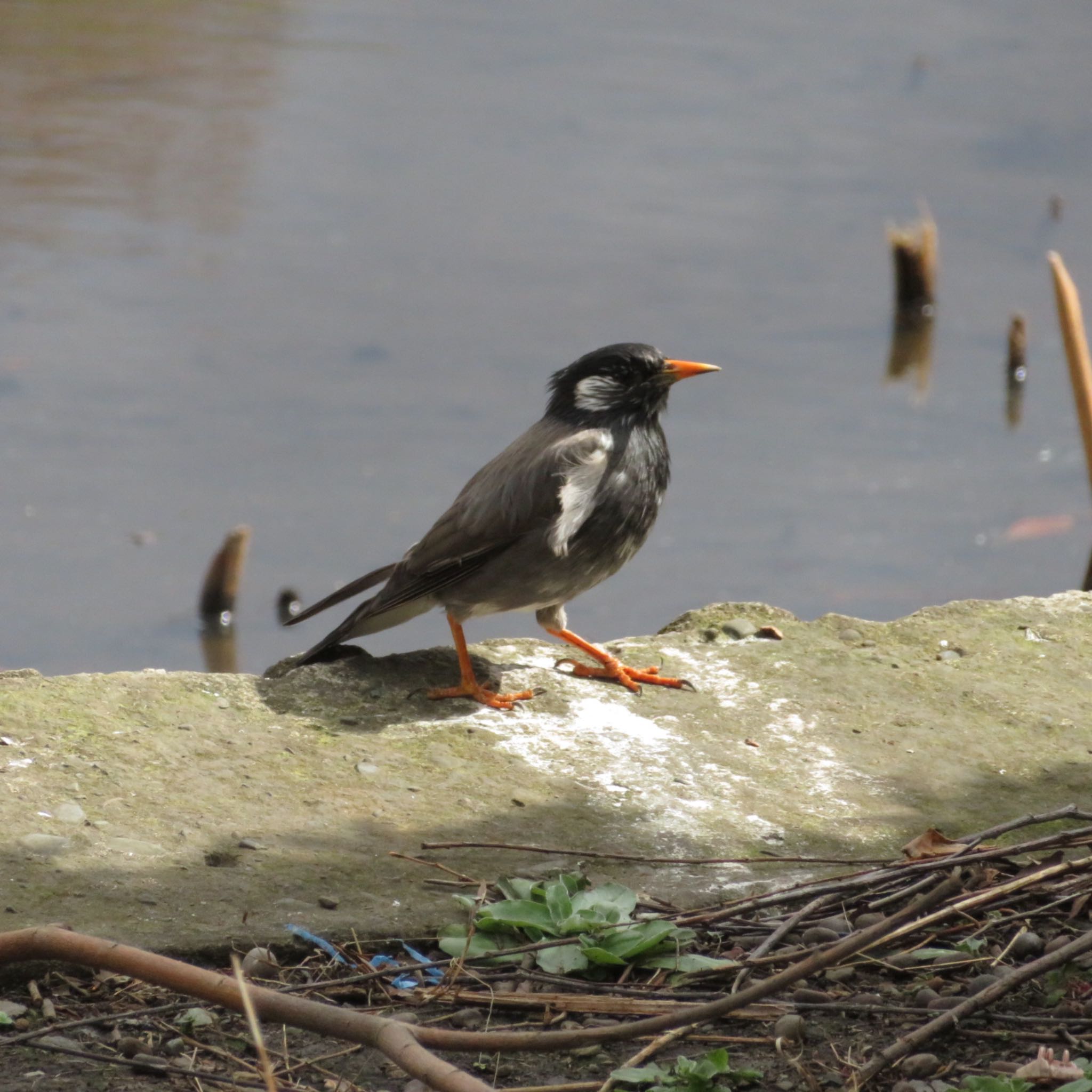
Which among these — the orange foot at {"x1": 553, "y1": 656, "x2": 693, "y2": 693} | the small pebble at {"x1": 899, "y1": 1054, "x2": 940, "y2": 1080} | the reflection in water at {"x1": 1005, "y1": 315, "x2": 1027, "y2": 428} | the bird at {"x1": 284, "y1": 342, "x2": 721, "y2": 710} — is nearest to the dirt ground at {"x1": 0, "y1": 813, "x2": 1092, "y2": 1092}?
the small pebble at {"x1": 899, "y1": 1054, "x2": 940, "y2": 1080}

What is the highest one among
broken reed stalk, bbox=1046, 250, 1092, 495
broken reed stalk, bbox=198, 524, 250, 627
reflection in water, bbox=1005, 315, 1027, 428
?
broken reed stalk, bbox=1046, 250, 1092, 495

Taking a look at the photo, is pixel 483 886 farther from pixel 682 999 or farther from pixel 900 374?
pixel 900 374

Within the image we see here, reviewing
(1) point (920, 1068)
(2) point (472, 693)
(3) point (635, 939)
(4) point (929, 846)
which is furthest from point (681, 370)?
(1) point (920, 1068)

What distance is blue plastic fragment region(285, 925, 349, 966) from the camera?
3191 millimetres

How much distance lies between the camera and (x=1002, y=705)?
448 cm

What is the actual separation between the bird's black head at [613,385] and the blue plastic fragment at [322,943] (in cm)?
215

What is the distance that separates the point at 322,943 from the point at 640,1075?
74 cm

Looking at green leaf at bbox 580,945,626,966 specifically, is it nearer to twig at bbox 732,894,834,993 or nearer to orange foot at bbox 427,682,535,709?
twig at bbox 732,894,834,993

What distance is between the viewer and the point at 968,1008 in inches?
110

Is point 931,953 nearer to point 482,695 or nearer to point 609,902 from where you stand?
point 609,902

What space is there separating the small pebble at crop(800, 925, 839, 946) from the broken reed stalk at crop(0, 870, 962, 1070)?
31cm

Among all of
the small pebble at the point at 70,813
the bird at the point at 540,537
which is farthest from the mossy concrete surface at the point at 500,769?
the bird at the point at 540,537

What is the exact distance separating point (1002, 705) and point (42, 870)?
2.44 meters

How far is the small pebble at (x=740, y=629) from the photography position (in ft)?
16.1
